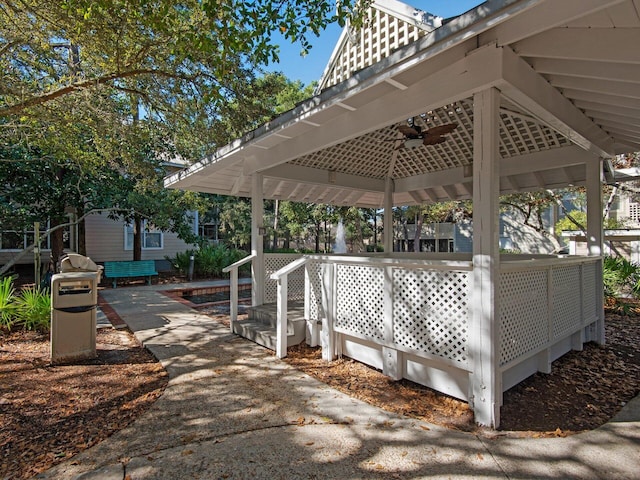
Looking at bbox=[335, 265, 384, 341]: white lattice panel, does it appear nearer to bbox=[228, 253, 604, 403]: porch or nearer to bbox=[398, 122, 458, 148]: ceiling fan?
bbox=[228, 253, 604, 403]: porch

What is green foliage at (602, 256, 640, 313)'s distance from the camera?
25.6 feet

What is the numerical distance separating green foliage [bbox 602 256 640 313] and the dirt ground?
379cm

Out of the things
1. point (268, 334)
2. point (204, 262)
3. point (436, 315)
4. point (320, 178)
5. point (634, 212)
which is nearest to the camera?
point (436, 315)

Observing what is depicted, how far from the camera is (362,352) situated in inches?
166

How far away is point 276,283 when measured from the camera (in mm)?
6336

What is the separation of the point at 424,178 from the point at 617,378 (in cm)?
473

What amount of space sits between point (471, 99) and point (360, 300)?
327cm

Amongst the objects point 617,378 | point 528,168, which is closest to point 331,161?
point 528,168

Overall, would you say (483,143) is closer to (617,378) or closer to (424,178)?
(617,378)

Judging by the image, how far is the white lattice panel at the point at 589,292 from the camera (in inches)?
186

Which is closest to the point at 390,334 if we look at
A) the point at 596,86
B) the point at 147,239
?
the point at 596,86

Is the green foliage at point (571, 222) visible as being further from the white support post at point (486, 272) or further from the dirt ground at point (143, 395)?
the white support post at point (486, 272)

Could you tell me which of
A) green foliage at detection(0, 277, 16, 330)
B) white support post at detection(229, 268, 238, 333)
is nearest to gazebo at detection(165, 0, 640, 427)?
white support post at detection(229, 268, 238, 333)

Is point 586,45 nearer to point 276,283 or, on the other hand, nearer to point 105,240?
point 276,283
